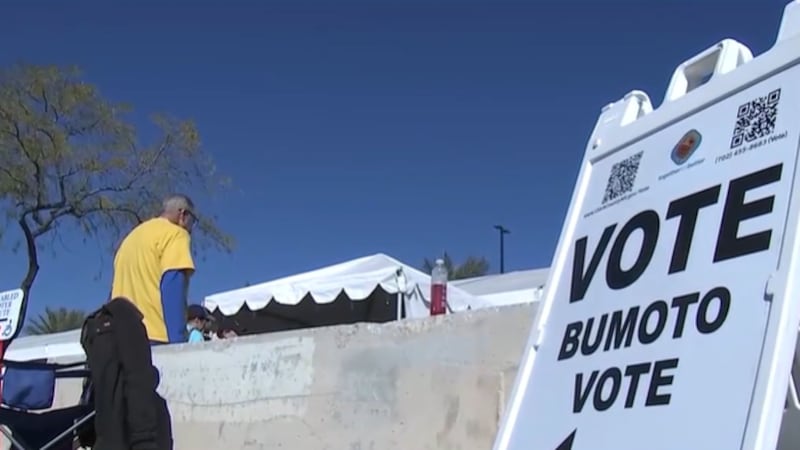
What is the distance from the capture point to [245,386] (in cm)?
538

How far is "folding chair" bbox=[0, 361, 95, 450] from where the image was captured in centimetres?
447

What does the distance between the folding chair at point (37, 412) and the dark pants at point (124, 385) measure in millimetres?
338

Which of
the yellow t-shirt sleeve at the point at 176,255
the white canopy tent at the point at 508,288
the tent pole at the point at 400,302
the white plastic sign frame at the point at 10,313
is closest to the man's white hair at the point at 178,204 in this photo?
the yellow t-shirt sleeve at the point at 176,255

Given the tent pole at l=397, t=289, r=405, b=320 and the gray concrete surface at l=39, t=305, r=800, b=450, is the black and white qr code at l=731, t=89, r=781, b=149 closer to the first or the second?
the gray concrete surface at l=39, t=305, r=800, b=450

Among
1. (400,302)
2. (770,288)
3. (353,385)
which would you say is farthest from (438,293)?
(770,288)

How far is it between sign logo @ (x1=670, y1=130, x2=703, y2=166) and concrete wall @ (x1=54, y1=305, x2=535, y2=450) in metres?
1.92

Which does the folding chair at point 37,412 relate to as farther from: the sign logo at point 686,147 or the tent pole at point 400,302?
the tent pole at point 400,302

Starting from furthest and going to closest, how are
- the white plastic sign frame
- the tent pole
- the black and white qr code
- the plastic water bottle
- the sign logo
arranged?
1. the tent pole
2. the plastic water bottle
3. the white plastic sign frame
4. the sign logo
5. the black and white qr code

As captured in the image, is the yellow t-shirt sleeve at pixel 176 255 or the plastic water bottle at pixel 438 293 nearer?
the yellow t-shirt sleeve at pixel 176 255

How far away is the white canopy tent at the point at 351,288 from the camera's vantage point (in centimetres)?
954

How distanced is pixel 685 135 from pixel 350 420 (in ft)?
9.69

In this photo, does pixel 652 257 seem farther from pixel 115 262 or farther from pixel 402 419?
pixel 115 262

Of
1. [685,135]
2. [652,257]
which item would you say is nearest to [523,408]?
[652,257]

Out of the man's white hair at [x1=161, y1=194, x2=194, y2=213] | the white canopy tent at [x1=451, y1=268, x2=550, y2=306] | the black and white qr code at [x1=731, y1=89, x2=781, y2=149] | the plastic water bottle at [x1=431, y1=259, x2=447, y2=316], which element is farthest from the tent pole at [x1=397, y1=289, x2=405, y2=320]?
the black and white qr code at [x1=731, y1=89, x2=781, y2=149]
